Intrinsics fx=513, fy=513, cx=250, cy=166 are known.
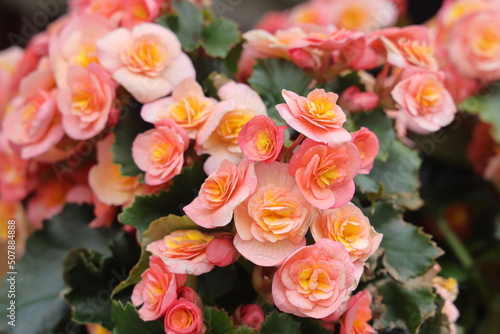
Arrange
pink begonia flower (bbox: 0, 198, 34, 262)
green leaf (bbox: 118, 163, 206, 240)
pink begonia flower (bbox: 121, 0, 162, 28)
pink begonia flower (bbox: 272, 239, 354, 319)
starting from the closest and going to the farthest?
pink begonia flower (bbox: 272, 239, 354, 319)
green leaf (bbox: 118, 163, 206, 240)
pink begonia flower (bbox: 121, 0, 162, 28)
pink begonia flower (bbox: 0, 198, 34, 262)

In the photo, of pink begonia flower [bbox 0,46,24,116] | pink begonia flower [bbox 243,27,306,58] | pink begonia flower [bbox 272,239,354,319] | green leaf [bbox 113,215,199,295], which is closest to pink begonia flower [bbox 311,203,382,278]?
pink begonia flower [bbox 272,239,354,319]

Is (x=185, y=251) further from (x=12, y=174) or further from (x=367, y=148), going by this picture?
(x=12, y=174)

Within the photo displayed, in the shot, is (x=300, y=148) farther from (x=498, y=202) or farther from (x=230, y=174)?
(x=498, y=202)

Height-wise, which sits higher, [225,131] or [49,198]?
[225,131]

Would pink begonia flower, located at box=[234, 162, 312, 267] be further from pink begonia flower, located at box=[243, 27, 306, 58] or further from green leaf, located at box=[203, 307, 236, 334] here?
pink begonia flower, located at box=[243, 27, 306, 58]

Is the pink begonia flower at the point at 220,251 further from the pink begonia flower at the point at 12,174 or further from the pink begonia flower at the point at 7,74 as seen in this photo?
the pink begonia flower at the point at 7,74

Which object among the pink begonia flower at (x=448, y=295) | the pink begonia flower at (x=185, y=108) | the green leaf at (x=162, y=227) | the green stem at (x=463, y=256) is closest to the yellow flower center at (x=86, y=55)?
the pink begonia flower at (x=185, y=108)

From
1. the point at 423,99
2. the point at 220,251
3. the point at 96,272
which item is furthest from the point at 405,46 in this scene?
the point at 96,272
